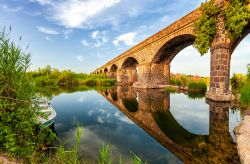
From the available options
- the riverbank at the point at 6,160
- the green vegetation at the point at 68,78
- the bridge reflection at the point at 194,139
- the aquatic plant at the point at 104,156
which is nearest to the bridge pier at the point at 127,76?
the green vegetation at the point at 68,78

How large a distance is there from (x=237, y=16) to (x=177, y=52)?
10472mm

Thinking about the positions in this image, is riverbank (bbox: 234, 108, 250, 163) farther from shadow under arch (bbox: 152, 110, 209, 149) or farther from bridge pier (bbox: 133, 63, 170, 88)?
bridge pier (bbox: 133, 63, 170, 88)

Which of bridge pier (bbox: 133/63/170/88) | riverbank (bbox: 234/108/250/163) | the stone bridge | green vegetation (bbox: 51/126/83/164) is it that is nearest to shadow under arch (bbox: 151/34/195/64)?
the stone bridge

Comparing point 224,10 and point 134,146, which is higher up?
point 224,10

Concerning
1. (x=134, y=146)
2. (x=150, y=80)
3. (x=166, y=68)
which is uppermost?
(x=166, y=68)

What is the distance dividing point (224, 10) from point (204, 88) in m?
8.20

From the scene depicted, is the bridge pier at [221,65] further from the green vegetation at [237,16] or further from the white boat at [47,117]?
the white boat at [47,117]

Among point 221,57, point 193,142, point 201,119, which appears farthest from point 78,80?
point 193,142

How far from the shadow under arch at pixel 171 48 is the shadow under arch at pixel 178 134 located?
10184 mm

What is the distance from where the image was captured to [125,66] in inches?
1246

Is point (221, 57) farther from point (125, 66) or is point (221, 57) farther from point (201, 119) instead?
point (125, 66)

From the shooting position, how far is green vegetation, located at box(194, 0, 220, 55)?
1099 centimetres

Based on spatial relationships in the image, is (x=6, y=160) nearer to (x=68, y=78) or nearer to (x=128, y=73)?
(x=68, y=78)

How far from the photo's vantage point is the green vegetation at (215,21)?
9633 mm
